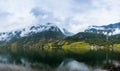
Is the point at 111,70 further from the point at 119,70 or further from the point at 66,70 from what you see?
the point at 66,70

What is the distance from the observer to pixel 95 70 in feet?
281

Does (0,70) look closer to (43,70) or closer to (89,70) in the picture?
(43,70)

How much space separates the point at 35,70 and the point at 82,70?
14854 millimetres

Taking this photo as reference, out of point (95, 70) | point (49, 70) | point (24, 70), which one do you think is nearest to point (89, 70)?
point (95, 70)

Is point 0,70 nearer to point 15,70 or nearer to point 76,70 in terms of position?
point 15,70

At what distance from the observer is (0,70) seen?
81375 millimetres

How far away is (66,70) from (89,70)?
7365mm

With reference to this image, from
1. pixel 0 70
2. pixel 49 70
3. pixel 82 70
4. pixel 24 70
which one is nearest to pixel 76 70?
pixel 82 70

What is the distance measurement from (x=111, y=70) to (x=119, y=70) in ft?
7.98

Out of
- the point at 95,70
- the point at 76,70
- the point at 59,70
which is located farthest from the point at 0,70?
the point at 95,70

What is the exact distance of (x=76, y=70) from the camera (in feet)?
278

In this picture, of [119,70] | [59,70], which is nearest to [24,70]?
[59,70]

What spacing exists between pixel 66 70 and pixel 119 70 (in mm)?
16478

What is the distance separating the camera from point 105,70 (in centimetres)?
8369
